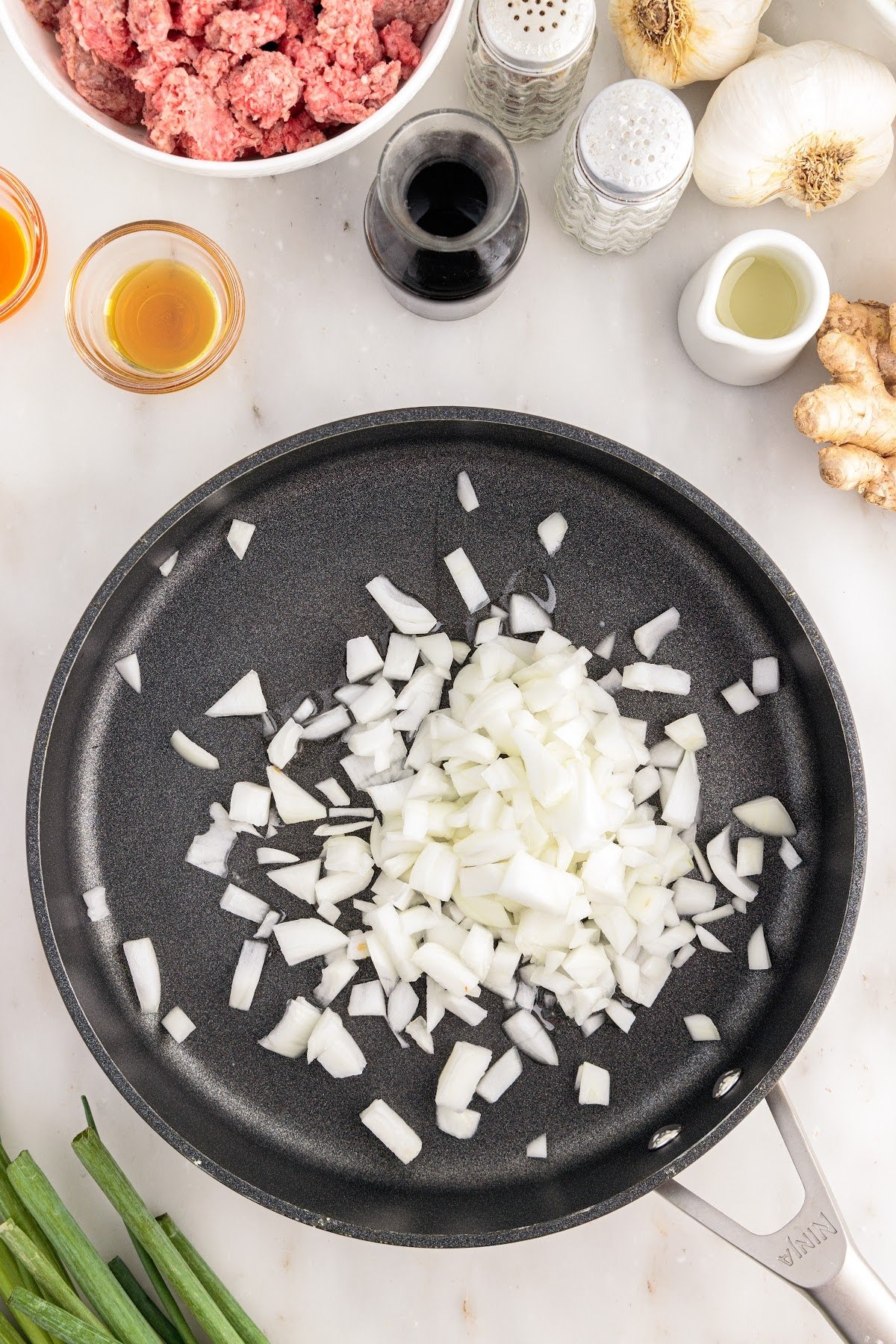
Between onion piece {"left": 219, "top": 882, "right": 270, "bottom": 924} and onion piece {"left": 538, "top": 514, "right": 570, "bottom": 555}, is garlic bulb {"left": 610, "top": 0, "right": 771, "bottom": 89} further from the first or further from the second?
onion piece {"left": 219, "top": 882, "right": 270, "bottom": 924}

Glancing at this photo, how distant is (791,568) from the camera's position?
3.75 ft

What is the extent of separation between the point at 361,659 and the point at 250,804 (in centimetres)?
20

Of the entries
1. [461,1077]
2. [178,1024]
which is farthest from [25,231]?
[461,1077]

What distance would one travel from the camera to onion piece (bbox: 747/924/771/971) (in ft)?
3.57

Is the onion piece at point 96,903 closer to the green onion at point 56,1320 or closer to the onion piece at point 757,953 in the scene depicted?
the green onion at point 56,1320

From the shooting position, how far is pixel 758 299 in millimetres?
1071

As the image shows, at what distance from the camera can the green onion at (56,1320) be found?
939 mm

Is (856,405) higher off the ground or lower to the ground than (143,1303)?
higher

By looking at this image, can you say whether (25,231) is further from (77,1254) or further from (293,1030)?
(77,1254)

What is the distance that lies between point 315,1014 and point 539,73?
3.28 ft

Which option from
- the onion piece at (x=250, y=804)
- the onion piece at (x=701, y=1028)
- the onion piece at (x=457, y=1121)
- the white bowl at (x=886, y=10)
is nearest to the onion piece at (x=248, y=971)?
the onion piece at (x=250, y=804)

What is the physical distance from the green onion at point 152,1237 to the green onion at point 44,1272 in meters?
0.06

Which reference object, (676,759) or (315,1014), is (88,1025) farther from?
(676,759)

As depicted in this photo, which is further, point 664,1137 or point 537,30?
point 664,1137
